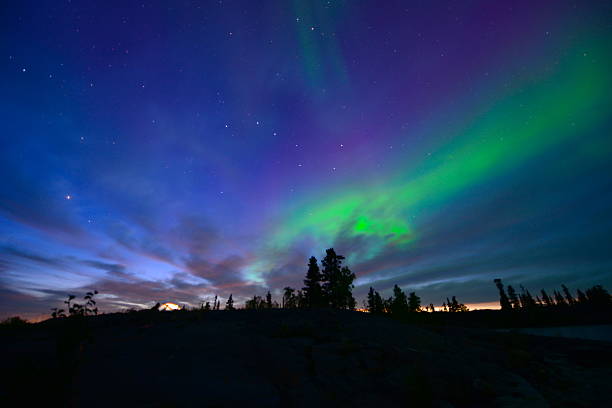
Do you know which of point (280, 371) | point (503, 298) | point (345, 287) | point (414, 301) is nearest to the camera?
point (280, 371)

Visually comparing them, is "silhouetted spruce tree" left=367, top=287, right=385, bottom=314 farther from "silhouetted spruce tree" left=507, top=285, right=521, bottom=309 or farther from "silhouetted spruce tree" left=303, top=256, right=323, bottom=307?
"silhouetted spruce tree" left=507, top=285, right=521, bottom=309

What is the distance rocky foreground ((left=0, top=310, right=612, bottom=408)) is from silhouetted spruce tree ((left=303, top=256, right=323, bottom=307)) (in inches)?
1673

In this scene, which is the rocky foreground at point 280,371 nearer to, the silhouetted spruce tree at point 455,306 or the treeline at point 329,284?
the treeline at point 329,284

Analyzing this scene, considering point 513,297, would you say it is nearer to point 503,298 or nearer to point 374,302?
point 503,298

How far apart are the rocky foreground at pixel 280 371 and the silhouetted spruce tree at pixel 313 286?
4250cm

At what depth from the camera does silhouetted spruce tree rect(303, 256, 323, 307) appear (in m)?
52.1

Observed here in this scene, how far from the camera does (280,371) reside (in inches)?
286

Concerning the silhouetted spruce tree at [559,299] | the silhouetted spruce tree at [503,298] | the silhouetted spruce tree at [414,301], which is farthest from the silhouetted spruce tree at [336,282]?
the silhouetted spruce tree at [559,299]

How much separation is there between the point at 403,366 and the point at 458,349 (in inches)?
202

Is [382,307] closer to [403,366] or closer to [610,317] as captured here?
[403,366]

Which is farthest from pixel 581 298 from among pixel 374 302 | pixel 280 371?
pixel 280 371

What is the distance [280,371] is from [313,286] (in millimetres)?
48002

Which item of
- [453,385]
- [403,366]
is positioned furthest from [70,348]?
[453,385]

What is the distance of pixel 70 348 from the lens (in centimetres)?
755
